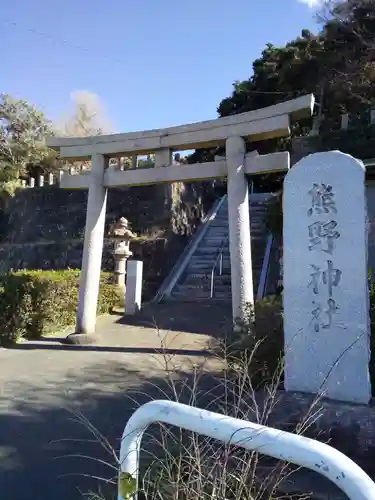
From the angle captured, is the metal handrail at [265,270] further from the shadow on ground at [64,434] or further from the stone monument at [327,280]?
the stone monument at [327,280]

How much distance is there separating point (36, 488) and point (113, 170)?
665 centimetres

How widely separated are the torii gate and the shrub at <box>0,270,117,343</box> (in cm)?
93

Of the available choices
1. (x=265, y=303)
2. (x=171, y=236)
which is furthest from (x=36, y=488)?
(x=171, y=236)

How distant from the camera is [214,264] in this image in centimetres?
1590

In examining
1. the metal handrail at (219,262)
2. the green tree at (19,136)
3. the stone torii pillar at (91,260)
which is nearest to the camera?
the stone torii pillar at (91,260)

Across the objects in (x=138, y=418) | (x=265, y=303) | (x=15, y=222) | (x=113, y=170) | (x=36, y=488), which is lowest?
(x=36, y=488)

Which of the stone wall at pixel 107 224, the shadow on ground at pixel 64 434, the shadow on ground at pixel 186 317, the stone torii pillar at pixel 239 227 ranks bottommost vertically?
the shadow on ground at pixel 64 434

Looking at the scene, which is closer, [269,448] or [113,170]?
[269,448]

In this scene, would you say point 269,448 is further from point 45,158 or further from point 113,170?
point 45,158

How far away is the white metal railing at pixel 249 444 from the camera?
1.32m

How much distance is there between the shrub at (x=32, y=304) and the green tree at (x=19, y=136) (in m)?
15.5

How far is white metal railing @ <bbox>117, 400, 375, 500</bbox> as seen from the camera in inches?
51.8

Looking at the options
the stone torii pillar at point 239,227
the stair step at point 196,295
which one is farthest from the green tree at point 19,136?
the stone torii pillar at point 239,227

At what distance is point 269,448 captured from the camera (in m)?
1.52
